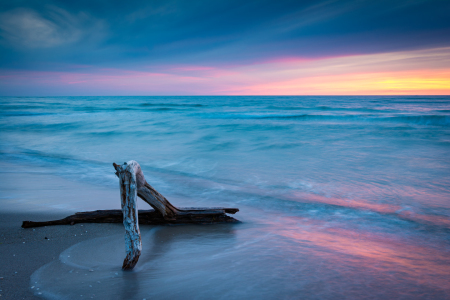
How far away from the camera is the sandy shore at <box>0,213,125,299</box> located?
2412 millimetres

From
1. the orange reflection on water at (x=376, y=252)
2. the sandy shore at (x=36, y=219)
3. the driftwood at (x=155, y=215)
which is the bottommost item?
the orange reflection on water at (x=376, y=252)

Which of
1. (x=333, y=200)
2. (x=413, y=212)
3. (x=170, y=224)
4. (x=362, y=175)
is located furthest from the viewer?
(x=362, y=175)

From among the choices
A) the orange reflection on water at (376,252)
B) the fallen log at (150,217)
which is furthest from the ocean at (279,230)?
the fallen log at (150,217)

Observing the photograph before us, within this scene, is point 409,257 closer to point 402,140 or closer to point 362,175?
point 362,175

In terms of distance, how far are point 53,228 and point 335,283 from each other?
359 cm

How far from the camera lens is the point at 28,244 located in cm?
319

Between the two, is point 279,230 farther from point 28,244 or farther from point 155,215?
point 28,244

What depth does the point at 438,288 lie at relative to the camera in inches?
101

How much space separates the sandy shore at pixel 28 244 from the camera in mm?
2412

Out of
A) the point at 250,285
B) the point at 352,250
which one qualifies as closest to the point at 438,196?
the point at 352,250

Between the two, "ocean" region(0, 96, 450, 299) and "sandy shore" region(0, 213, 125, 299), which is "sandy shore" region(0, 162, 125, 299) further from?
"ocean" region(0, 96, 450, 299)

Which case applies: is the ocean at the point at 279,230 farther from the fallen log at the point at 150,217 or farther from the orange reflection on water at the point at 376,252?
the fallen log at the point at 150,217

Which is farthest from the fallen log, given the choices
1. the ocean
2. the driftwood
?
the ocean

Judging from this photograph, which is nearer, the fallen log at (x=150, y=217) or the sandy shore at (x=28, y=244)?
the sandy shore at (x=28, y=244)
